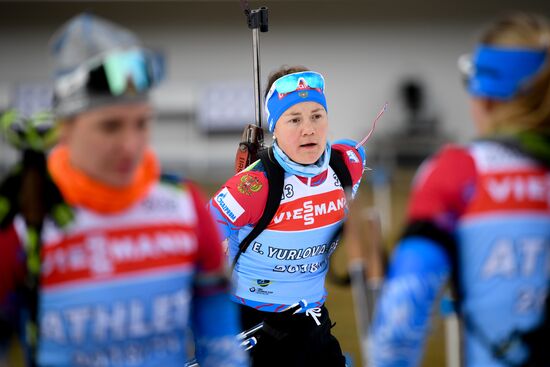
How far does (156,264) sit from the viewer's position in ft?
5.86

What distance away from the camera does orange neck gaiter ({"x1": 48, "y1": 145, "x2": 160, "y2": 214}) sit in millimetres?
1696

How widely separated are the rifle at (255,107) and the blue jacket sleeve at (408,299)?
0.93 meters

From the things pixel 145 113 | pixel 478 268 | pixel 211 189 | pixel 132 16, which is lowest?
pixel 211 189

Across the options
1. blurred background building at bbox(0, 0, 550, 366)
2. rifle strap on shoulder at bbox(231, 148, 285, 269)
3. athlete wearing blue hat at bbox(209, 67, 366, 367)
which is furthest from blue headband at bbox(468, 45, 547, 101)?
blurred background building at bbox(0, 0, 550, 366)

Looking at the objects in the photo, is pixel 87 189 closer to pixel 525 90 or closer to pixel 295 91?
pixel 525 90

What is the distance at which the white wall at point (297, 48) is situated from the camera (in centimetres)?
1516

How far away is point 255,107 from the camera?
9.02 feet

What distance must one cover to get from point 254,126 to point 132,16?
13470mm

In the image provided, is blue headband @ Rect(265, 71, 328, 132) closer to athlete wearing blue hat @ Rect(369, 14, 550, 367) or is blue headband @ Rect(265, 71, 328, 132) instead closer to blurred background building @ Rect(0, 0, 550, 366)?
athlete wearing blue hat @ Rect(369, 14, 550, 367)

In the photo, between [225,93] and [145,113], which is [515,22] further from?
[225,93]

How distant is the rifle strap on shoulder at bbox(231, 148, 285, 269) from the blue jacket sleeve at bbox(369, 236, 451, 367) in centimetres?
84

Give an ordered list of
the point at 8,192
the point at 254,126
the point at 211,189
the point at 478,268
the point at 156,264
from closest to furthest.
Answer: the point at 8,192, the point at 156,264, the point at 478,268, the point at 254,126, the point at 211,189

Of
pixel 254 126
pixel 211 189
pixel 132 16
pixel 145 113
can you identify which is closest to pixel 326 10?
pixel 132 16

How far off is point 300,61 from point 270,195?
12462 millimetres
